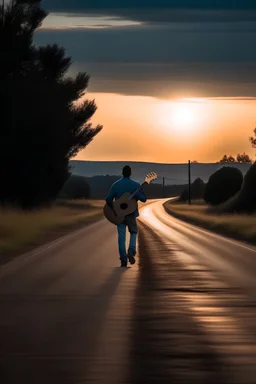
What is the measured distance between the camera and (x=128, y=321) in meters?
14.1

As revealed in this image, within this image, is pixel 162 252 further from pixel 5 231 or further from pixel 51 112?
pixel 51 112

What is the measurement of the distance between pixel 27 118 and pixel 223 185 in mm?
49116

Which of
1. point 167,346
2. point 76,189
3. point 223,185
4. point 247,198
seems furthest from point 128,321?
point 76,189

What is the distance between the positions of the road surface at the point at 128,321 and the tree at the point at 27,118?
119 ft

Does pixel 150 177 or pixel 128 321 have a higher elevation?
pixel 150 177

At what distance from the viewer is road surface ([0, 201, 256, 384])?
10148 mm

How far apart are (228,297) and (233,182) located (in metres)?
91.5

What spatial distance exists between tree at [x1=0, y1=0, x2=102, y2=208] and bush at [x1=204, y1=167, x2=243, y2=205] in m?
38.2

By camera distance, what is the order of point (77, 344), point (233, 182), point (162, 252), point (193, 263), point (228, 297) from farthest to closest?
point (233, 182) < point (162, 252) < point (193, 263) < point (228, 297) < point (77, 344)

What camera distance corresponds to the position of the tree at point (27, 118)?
62531mm

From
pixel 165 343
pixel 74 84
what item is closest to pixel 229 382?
pixel 165 343

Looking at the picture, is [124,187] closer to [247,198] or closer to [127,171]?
[127,171]

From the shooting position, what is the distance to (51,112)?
65062mm

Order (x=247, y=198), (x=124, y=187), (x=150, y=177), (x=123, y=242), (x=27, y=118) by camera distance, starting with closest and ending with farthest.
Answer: (x=123, y=242) → (x=124, y=187) → (x=150, y=177) → (x=27, y=118) → (x=247, y=198)
